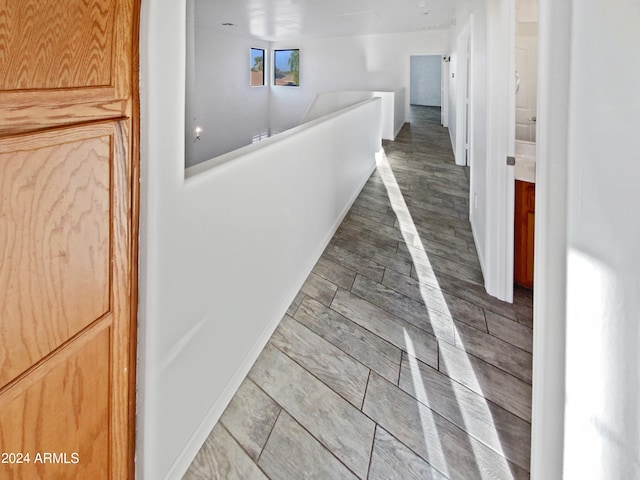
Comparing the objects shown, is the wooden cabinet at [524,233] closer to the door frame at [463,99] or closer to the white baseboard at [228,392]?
the white baseboard at [228,392]

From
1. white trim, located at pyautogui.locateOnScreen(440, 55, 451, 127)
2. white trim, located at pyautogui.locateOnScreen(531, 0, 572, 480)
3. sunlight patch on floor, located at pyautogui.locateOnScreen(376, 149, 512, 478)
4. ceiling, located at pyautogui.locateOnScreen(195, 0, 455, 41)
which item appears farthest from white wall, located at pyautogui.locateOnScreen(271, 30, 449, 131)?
white trim, located at pyautogui.locateOnScreen(531, 0, 572, 480)

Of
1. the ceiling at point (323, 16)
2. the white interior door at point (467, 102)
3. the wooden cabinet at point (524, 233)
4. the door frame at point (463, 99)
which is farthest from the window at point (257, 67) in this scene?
the wooden cabinet at point (524, 233)

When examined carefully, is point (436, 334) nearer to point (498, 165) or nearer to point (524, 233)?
point (524, 233)

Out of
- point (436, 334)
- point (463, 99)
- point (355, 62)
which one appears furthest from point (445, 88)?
point (436, 334)

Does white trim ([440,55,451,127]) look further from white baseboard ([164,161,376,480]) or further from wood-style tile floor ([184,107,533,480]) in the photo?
white baseboard ([164,161,376,480])

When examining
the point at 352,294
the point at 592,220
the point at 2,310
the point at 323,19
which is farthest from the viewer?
the point at 323,19

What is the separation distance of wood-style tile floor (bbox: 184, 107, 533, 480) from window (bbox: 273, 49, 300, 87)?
946 centimetres

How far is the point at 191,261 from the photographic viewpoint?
50.1 inches

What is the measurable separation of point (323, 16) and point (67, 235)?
24.6 feet

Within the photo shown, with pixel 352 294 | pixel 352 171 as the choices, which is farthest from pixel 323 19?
pixel 352 294

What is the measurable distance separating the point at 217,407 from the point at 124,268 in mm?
823

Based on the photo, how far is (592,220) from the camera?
853mm

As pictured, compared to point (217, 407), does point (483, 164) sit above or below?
above

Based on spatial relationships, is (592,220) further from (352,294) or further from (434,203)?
(434,203)
